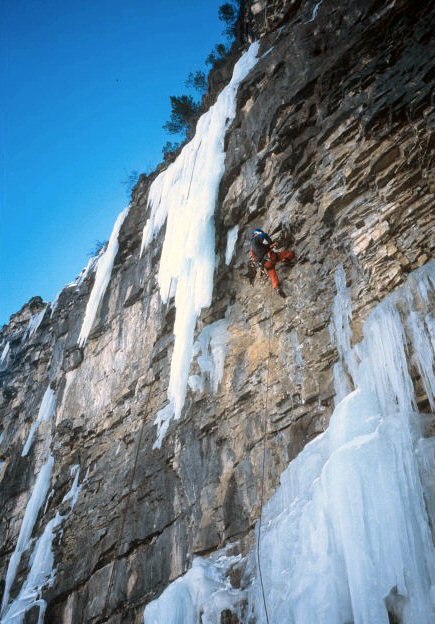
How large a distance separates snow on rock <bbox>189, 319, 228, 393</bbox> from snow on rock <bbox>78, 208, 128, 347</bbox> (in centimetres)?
407

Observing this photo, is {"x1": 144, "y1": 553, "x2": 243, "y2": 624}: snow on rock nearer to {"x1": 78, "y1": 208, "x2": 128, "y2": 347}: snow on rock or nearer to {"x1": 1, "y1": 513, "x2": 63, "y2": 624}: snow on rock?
{"x1": 1, "y1": 513, "x2": 63, "y2": 624}: snow on rock

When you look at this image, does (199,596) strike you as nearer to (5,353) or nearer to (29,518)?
(29,518)

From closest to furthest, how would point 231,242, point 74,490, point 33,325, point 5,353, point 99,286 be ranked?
1. point 231,242
2. point 74,490
3. point 99,286
4. point 33,325
5. point 5,353

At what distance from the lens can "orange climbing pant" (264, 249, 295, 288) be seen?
19.5 ft

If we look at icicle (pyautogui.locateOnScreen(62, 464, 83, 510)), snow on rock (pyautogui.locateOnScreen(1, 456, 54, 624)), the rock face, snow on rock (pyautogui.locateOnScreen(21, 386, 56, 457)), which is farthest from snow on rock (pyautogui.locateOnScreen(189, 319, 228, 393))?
snow on rock (pyautogui.locateOnScreen(21, 386, 56, 457))

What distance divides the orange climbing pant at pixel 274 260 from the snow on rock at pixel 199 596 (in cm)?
320

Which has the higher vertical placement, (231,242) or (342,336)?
(231,242)

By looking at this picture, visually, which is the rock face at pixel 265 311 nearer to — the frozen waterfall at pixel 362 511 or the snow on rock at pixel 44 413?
the frozen waterfall at pixel 362 511

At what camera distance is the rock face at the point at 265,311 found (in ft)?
16.7

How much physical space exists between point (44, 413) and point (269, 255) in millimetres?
6809

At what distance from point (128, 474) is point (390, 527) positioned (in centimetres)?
467

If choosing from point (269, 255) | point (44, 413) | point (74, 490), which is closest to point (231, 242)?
point (269, 255)

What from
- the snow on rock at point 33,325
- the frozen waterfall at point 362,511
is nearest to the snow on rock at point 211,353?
the frozen waterfall at point 362,511

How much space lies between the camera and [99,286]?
10.4 meters
